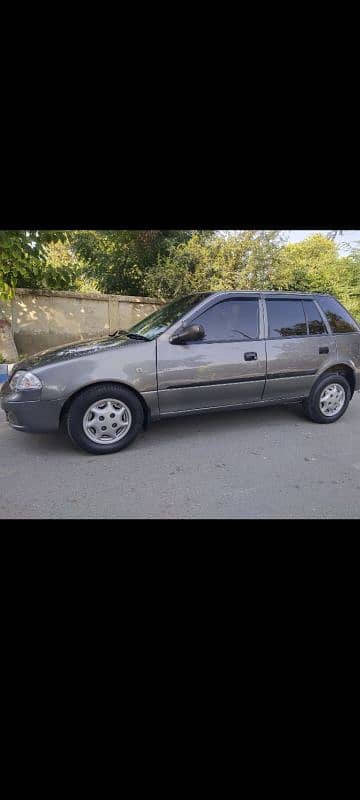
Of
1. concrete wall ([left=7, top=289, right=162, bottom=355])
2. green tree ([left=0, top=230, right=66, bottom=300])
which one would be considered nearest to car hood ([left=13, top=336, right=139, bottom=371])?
green tree ([left=0, top=230, right=66, bottom=300])

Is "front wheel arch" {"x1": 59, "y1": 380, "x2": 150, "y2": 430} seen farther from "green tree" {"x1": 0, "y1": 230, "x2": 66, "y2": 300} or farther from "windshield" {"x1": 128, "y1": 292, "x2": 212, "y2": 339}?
"green tree" {"x1": 0, "y1": 230, "x2": 66, "y2": 300}

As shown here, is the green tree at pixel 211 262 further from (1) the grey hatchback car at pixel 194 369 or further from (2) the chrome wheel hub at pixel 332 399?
(2) the chrome wheel hub at pixel 332 399

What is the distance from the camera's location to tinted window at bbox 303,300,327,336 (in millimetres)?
4789

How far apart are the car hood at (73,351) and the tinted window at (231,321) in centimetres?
84

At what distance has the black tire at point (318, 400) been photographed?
4809 millimetres

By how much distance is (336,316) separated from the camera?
16.3 feet

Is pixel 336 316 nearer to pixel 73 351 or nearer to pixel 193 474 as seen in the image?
pixel 193 474

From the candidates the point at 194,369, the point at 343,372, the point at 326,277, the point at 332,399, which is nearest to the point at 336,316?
the point at 343,372

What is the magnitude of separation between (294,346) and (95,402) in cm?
246

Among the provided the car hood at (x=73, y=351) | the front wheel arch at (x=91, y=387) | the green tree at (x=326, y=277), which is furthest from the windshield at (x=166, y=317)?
the green tree at (x=326, y=277)

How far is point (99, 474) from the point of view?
338 cm
